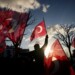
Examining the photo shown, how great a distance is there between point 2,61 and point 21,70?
1.13 meters

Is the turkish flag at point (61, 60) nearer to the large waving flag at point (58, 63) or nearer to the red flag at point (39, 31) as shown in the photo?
the large waving flag at point (58, 63)

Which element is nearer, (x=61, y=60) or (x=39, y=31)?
(x=61, y=60)

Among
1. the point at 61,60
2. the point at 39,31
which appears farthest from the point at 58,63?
the point at 39,31

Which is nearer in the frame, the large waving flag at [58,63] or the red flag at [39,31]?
the large waving flag at [58,63]

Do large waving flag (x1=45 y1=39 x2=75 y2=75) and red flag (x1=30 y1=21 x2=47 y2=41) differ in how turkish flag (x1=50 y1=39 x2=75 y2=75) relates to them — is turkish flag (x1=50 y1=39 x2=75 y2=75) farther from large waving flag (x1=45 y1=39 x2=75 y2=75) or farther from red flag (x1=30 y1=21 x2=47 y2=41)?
red flag (x1=30 y1=21 x2=47 y2=41)

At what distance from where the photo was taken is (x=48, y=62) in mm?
6770

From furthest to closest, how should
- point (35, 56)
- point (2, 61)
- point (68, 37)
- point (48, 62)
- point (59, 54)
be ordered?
1. point (68, 37)
2. point (2, 61)
3. point (35, 56)
4. point (48, 62)
5. point (59, 54)

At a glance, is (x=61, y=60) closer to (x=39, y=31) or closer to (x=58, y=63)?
(x=58, y=63)

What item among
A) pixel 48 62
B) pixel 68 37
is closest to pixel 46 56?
pixel 48 62

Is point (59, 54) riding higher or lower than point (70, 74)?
higher

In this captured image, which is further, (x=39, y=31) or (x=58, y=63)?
(x=39, y=31)

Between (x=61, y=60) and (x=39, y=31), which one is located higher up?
(x=39, y=31)

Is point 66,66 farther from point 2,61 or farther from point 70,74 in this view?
point 2,61

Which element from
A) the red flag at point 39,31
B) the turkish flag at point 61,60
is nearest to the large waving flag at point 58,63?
the turkish flag at point 61,60
